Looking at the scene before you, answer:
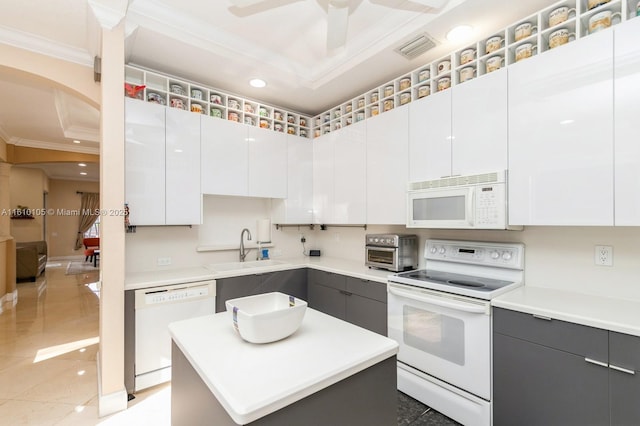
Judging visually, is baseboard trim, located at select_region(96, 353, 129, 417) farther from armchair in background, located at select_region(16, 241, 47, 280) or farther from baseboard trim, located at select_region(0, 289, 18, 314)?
armchair in background, located at select_region(16, 241, 47, 280)

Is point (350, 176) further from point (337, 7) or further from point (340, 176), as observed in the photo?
point (337, 7)

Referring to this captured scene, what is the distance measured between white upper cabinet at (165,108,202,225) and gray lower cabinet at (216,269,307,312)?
657 millimetres

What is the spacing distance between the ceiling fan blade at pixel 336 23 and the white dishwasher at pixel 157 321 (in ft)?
7.05

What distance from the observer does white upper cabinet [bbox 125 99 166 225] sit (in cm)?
243

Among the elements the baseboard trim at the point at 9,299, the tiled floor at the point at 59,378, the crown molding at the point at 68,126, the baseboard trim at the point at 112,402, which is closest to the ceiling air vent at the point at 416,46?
the tiled floor at the point at 59,378

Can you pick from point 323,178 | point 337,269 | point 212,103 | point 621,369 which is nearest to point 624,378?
point 621,369

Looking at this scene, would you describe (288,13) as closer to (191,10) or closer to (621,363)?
(191,10)

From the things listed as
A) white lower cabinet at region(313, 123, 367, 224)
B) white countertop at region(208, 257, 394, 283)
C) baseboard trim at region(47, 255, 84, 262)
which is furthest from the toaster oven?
baseboard trim at region(47, 255, 84, 262)

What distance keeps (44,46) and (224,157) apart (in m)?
1.50

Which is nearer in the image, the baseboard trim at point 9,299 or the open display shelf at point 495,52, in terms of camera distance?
the open display shelf at point 495,52

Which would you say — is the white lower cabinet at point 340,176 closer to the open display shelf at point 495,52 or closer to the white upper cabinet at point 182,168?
the open display shelf at point 495,52

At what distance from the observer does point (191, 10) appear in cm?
212

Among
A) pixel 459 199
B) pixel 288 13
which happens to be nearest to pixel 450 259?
pixel 459 199

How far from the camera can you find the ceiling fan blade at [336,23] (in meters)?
1.68
